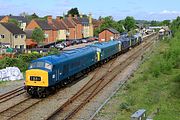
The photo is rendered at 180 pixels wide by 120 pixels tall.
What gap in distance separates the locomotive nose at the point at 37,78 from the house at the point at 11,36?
50.2 m

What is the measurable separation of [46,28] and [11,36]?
17911 millimetres

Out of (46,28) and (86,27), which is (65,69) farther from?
(86,27)

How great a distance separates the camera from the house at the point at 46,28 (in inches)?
3551

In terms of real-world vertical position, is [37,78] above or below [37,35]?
below

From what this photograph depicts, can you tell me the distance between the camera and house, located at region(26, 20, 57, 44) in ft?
296

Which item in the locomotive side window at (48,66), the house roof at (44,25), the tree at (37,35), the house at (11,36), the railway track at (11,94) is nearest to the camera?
the railway track at (11,94)

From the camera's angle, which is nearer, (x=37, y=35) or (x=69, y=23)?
(x=37, y=35)

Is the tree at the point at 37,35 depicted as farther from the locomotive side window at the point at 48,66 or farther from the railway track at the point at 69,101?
the locomotive side window at the point at 48,66

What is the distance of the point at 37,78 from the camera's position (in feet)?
80.1

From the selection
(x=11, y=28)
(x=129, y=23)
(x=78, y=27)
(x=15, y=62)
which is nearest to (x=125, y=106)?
(x=15, y=62)

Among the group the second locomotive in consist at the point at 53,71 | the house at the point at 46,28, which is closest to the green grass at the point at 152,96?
the second locomotive in consist at the point at 53,71

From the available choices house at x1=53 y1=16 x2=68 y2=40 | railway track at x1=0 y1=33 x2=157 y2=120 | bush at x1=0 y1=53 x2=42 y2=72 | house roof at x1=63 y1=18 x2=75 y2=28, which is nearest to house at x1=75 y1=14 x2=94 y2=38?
house roof at x1=63 y1=18 x2=75 y2=28

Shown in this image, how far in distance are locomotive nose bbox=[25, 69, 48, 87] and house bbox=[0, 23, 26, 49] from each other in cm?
5016

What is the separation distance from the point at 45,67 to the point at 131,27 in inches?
5054
